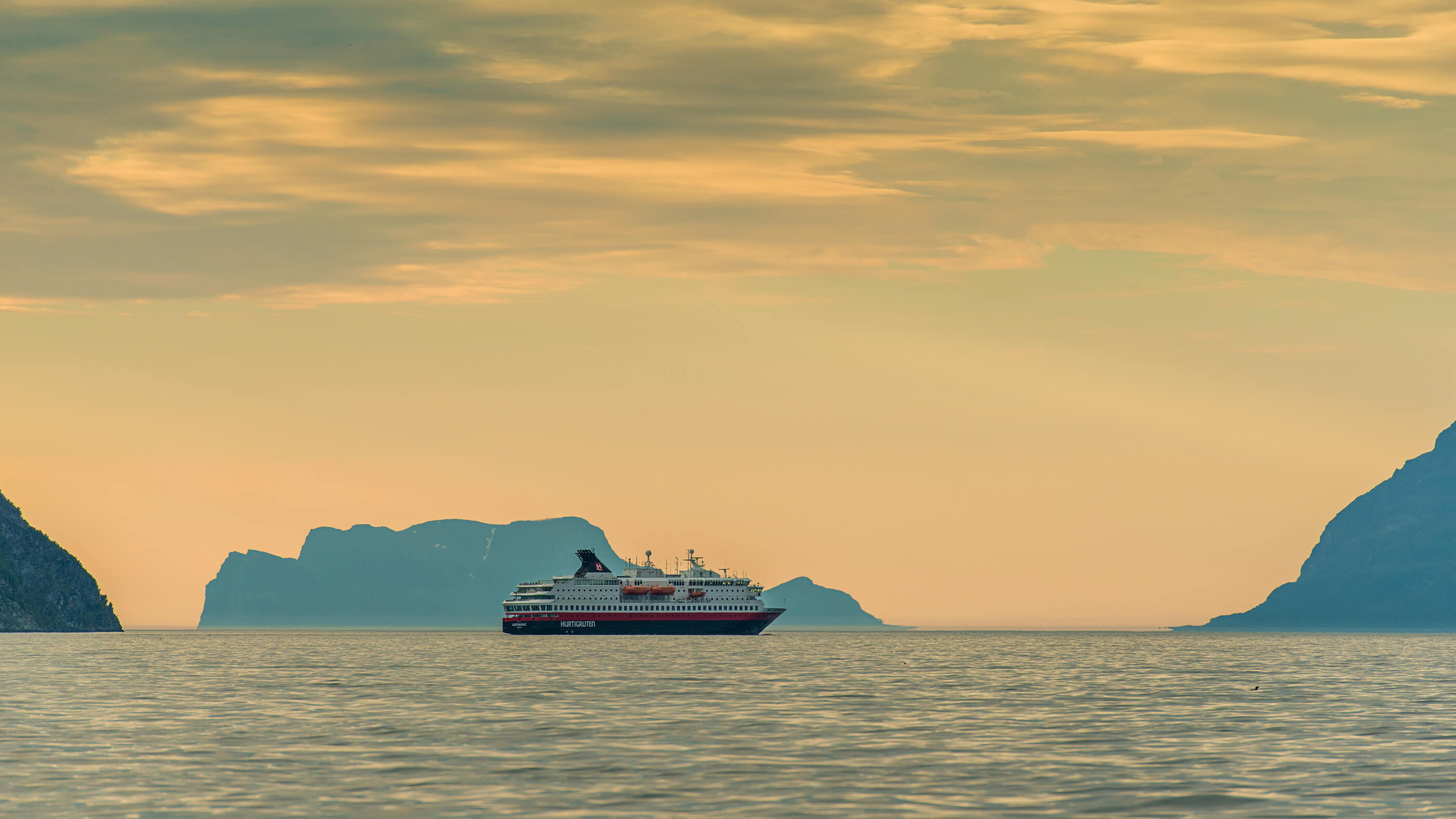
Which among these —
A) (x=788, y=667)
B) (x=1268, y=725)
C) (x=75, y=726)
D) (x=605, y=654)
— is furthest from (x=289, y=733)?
(x=605, y=654)

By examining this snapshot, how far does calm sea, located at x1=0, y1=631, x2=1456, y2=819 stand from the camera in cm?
4212

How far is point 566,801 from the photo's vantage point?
138 ft

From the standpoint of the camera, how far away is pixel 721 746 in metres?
56.1

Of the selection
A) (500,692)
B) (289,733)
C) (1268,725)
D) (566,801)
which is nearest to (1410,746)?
(1268,725)

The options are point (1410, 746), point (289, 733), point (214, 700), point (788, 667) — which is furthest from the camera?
point (788, 667)

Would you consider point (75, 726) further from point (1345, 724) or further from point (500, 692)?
point (1345, 724)

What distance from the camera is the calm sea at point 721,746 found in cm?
4212

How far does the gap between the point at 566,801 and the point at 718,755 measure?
463 inches

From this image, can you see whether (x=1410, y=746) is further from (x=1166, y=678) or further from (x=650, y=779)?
(x=1166, y=678)

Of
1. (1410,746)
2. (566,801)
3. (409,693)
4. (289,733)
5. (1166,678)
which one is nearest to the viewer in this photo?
(566,801)

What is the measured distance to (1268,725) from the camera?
6769cm

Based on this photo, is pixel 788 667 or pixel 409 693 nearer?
pixel 409 693

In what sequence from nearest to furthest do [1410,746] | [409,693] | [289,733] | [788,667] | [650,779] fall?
[650,779] → [1410,746] → [289,733] → [409,693] → [788,667]

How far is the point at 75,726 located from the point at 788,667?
74.1 meters
